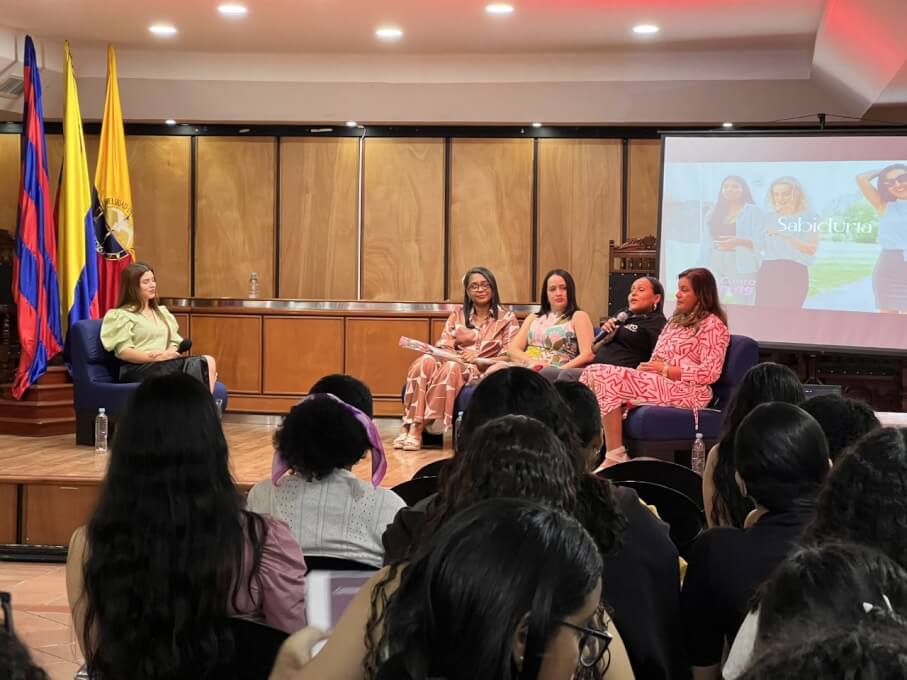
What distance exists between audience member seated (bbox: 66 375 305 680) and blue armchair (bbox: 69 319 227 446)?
17.5 feet

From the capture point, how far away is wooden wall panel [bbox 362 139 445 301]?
32.6 feet

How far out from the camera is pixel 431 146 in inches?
390

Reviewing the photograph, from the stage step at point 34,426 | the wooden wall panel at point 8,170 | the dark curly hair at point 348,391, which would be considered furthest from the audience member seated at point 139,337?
the dark curly hair at point 348,391

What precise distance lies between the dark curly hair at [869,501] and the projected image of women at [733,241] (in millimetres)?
6406

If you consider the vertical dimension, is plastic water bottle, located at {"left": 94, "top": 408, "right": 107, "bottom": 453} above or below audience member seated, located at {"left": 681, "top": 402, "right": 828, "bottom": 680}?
below

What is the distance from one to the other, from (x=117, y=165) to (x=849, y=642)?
8.87 meters

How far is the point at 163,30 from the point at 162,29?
4 cm

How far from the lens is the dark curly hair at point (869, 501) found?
1.68 metres

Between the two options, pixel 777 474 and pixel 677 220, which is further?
pixel 677 220

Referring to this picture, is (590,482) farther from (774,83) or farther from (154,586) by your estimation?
(774,83)

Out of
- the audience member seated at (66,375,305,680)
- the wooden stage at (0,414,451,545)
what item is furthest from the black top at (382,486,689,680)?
the wooden stage at (0,414,451,545)

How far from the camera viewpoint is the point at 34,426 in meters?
7.78

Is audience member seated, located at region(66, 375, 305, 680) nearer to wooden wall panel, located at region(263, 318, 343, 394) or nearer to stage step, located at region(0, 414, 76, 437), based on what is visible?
stage step, located at region(0, 414, 76, 437)

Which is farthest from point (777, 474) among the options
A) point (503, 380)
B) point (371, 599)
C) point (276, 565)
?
point (371, 599)
